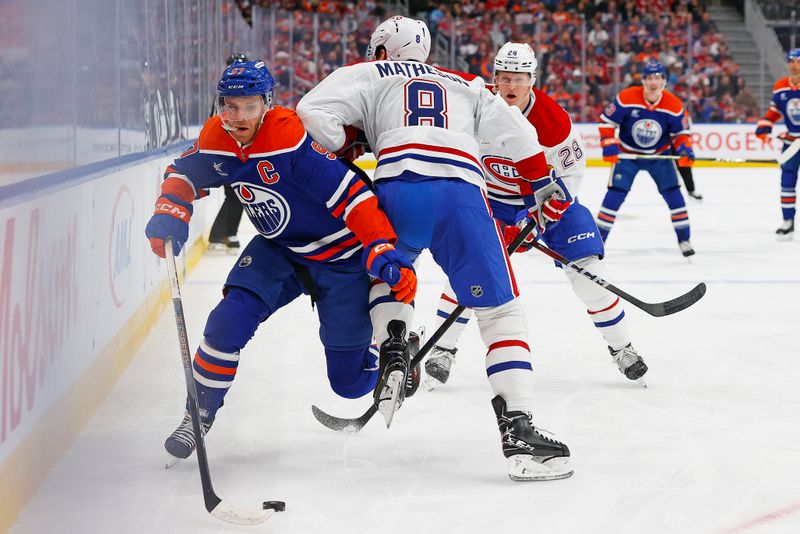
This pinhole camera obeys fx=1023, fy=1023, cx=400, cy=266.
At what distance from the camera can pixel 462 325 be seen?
3.40m

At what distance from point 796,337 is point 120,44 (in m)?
2.79

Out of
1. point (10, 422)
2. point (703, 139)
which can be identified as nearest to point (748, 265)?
point (10, 422)

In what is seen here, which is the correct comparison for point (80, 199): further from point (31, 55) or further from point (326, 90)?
point (326, 90)

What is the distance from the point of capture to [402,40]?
2627 mm

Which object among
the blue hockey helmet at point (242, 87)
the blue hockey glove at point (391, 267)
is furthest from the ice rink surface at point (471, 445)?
the blue hockey helmet at point (242, 87)

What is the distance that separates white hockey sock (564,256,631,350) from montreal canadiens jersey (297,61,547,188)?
0.85 meters

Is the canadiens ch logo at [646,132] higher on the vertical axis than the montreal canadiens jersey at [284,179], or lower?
lower

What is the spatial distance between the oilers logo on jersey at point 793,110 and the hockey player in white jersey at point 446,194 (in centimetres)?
538

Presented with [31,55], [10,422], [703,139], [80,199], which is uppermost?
[31,55]

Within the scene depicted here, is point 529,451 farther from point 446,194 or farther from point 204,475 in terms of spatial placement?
point 204,475

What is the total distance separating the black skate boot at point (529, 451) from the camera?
90.9 inches

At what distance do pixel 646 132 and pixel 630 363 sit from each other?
3264 millimetres

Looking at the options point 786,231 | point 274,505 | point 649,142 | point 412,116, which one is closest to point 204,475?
point 274,505

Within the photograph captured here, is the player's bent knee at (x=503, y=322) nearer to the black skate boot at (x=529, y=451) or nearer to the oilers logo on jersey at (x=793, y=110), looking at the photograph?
the black skate boot at (x=529, y=451)
